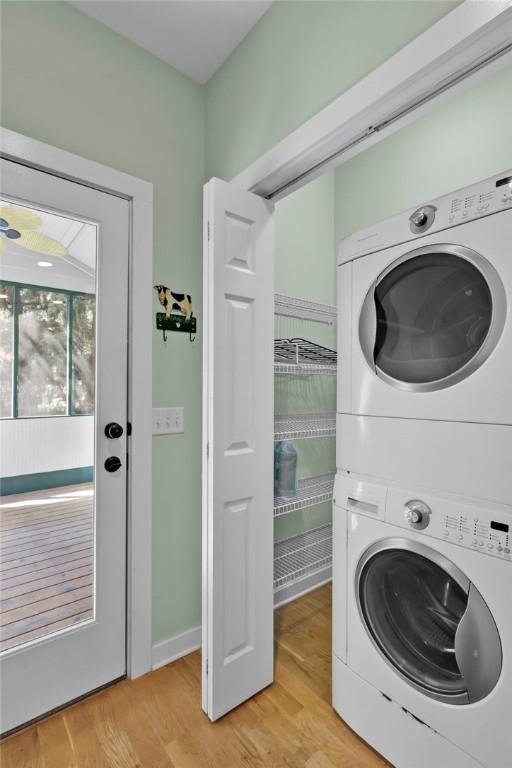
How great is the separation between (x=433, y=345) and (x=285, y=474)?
3.52 ft

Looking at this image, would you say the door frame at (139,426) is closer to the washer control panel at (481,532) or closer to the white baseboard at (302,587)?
the white baseboard at (302,587)

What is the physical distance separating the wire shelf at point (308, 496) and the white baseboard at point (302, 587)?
52 cm

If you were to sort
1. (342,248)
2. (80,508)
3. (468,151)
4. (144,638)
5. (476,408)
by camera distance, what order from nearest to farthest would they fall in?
(476,408) → (342,248) → (80,508) → (144,638) → (468,151)

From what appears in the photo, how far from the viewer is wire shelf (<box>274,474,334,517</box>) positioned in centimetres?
183

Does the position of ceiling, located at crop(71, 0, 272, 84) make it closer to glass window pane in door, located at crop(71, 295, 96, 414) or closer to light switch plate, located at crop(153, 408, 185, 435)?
glass window pane in door, located at crop(71, 295, 96, 414)

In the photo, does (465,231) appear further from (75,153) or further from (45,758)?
(45,758)

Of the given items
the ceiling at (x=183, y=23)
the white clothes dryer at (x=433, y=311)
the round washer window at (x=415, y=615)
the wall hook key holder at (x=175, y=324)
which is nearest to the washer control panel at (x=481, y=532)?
the round washer window at (x=415, y=615)

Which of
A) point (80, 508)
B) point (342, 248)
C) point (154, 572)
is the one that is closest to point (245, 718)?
point (154, 572)

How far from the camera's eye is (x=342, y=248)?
1465 millimetres

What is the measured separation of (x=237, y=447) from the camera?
5.14 feet

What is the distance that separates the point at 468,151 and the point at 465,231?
131 centimetres

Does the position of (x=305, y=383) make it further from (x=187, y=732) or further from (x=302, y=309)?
(x=187, y=732)

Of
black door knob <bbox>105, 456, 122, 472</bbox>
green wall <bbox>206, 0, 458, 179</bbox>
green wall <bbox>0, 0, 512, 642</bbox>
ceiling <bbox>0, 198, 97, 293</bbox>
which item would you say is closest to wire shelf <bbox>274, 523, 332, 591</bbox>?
green wall <bbox>0, 0, 512, 642</bbox>

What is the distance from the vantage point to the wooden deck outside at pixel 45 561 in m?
1.44
